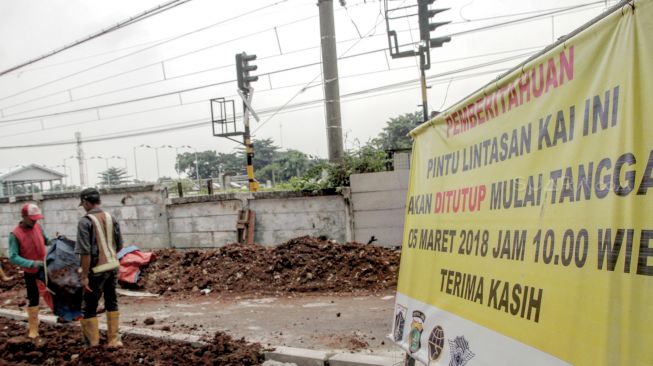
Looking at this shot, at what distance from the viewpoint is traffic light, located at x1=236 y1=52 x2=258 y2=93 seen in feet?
48.9

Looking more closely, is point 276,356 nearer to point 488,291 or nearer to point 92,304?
point 92,304

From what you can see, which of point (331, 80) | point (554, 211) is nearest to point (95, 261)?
point (554, 211)

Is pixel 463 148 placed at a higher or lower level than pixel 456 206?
higher

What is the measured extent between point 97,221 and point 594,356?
16.4ft

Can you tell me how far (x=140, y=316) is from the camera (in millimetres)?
8039

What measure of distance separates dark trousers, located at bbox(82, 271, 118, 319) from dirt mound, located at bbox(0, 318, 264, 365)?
1.37 ft

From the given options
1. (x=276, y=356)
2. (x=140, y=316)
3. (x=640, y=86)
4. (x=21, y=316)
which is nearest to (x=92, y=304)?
(x=276, y=356)

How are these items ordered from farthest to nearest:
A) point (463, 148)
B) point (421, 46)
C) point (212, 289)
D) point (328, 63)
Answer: point (328, 63)
point (421, 46)
point (212, 289)
point (463, 148)

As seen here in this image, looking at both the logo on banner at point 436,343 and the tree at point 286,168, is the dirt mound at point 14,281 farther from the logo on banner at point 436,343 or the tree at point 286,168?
the tree at point 286,168

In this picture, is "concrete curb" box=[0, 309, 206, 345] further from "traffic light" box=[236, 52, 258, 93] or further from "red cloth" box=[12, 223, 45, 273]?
"traffic light" box=[236, 52, 258, 93]

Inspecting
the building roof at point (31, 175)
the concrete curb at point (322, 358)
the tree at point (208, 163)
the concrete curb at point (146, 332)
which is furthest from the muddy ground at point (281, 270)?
the tree at point (208, 163)

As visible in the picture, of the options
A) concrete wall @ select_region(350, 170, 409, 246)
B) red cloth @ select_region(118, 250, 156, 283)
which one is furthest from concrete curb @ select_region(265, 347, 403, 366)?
red cloth @ select_region(118, 250, 156, 283)

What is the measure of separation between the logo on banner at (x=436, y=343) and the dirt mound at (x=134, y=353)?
7.75 ft

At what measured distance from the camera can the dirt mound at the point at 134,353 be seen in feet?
16.9
